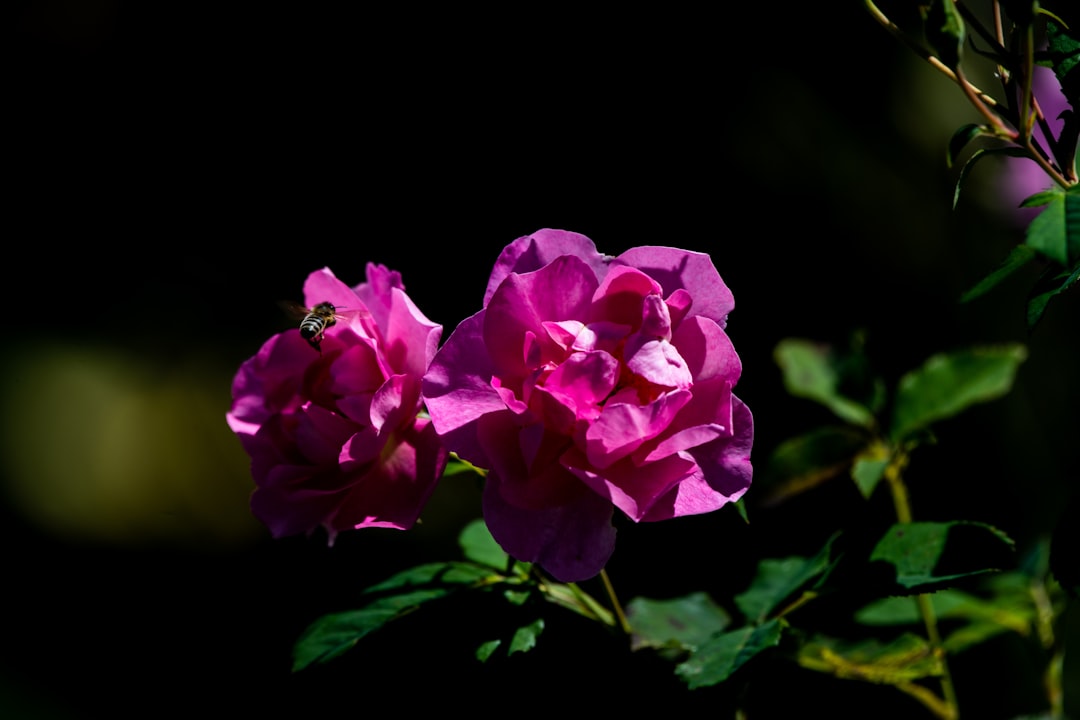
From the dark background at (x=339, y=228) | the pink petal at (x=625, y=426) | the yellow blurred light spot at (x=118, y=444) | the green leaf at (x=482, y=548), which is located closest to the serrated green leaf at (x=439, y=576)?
the green leaf at (x=482, y=548)

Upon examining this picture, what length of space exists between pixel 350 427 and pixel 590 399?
16 cm

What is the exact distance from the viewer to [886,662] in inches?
25.5

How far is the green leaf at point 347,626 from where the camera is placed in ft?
1.96

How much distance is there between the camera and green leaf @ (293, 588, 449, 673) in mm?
598

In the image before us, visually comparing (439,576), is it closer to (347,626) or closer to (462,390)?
(347,626)

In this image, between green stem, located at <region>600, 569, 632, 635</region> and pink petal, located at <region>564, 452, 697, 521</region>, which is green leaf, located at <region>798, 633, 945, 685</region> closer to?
green stem, located at <region>600, 569, 632, 635</region>

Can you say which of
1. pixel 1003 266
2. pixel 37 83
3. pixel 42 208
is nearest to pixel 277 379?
pixel 1003 266

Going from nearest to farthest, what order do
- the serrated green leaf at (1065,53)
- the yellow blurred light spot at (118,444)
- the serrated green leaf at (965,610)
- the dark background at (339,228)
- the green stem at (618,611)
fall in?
the serrated green leaf at (1065,53) → the green stem at (618,611) → the serrated green leaf at (965,610) → the dark background at (339,228) → the yellow blurred light spot at (118,444)

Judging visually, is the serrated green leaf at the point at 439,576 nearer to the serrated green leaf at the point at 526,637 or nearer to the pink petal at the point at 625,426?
the serrated green leaf at the point at 526,637

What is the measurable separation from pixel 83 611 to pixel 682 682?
4.71ft

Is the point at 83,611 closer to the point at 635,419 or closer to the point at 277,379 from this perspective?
the point at 277,379

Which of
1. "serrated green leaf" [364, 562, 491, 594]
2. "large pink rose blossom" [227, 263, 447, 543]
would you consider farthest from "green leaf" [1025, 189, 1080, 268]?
"serrated green leaf" [364, 562, 491, 594]

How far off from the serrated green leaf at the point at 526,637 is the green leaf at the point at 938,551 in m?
0.22

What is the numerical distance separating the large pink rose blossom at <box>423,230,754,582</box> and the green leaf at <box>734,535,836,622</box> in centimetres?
19
